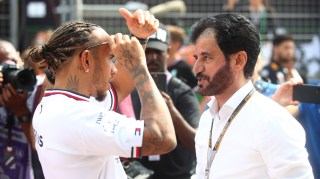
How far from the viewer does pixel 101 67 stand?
2695mm

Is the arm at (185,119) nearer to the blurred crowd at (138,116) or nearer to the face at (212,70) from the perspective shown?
the blurred crowd at (138,116)

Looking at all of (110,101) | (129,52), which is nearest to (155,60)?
(110,101)

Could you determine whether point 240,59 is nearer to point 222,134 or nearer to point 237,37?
point 237,37

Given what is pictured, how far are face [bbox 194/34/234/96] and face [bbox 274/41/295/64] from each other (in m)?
5.72

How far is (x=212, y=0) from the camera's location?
37.1 ft

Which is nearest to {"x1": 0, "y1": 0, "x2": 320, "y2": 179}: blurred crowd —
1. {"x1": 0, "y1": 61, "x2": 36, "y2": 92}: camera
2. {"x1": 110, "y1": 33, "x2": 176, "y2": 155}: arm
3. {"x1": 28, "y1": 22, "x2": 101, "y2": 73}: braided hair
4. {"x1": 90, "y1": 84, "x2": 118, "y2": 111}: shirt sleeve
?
{"x1": 0, "y1": 61, "x2": 36, "y2": 92}: camera

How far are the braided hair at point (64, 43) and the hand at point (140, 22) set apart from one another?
0.54 feet

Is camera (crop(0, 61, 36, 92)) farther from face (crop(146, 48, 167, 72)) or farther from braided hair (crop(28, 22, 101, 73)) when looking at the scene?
braided hair (crop(28, 22, 101, 73))

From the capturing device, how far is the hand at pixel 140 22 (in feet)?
8.84

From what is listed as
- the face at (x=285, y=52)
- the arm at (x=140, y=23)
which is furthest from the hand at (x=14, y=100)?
the face at (x=285, y=52)

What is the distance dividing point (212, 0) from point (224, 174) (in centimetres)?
882

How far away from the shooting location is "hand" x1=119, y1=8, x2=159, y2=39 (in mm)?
2695

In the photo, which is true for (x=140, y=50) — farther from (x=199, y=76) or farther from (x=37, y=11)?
(x=37, y=11)

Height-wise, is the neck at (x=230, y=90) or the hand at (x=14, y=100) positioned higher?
the neck at (x=230, y=90)
